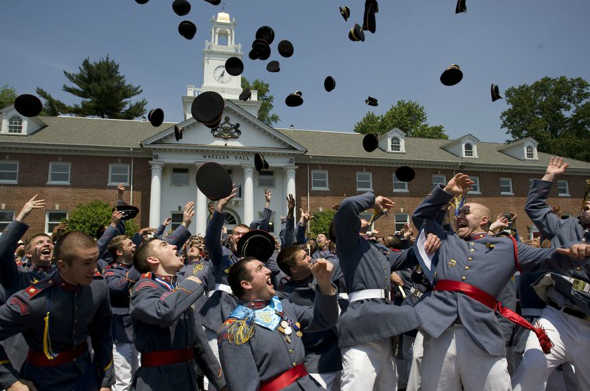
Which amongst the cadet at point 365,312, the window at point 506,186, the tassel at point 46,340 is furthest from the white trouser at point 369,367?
the window at point 506,186

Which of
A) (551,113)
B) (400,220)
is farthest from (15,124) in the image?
(551,113)

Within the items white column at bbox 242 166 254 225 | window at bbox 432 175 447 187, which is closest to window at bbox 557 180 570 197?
window at bbox 432 175 447 187

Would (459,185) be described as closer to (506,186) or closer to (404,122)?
(506,186)

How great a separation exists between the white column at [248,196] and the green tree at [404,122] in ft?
75.3

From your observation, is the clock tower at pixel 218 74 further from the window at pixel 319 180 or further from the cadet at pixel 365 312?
the cadet at pixel 365 312

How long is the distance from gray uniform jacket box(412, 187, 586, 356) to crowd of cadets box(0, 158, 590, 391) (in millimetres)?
10

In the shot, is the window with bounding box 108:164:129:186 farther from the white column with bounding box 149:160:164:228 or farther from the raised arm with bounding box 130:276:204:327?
the raised arm with bounding box 130:276:204:327

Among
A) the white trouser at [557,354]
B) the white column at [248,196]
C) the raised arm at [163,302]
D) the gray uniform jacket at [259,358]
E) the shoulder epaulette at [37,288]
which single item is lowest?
the white trouser at [557,354]

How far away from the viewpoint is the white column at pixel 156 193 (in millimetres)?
26906

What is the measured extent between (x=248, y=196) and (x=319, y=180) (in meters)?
5.43

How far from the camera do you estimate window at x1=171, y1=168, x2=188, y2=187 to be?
28906 millimetres

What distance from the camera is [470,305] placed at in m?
4.07

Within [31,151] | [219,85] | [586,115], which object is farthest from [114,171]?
[586,115]

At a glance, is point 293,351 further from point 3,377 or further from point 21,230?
point 21,230
